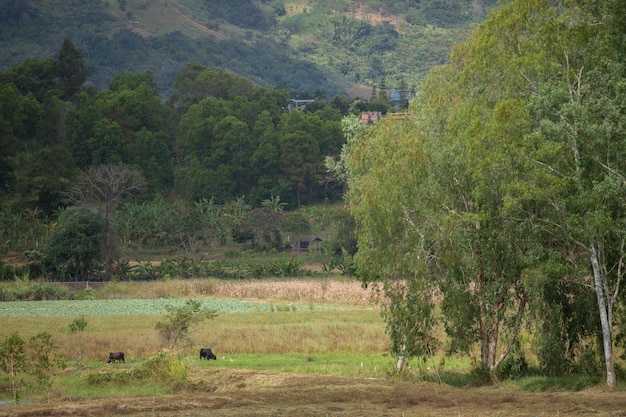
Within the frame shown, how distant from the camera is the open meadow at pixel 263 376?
23.2 metres

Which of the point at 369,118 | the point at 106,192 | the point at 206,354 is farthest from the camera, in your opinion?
the point at 369,118

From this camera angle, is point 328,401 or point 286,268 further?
point 286,268

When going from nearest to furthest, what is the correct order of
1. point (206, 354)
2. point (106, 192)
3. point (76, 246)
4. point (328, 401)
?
point (328, 401)
point (206, 354)
point (76, 246)
point (106, 192)

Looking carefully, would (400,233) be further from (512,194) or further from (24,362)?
(24,362)

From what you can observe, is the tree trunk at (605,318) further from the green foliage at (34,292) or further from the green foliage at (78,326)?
the green foliage at (34,292)

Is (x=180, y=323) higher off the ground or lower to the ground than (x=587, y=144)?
lower

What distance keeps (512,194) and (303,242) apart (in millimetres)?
Answer: 57762

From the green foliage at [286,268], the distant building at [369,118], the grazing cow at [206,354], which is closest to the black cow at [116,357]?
the grazing cow at [206,354]

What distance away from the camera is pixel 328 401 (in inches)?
966

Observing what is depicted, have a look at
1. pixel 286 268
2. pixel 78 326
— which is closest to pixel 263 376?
pixel 78 326

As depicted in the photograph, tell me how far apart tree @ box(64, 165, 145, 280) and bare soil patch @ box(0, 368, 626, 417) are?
41674 millimetres

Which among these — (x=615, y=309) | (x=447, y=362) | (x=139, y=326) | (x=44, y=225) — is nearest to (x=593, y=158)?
(x=615, y=309)

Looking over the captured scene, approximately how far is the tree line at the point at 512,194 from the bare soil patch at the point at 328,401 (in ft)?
8.02

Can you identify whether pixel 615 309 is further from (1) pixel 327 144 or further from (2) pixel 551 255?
(1) pixel 327 144
